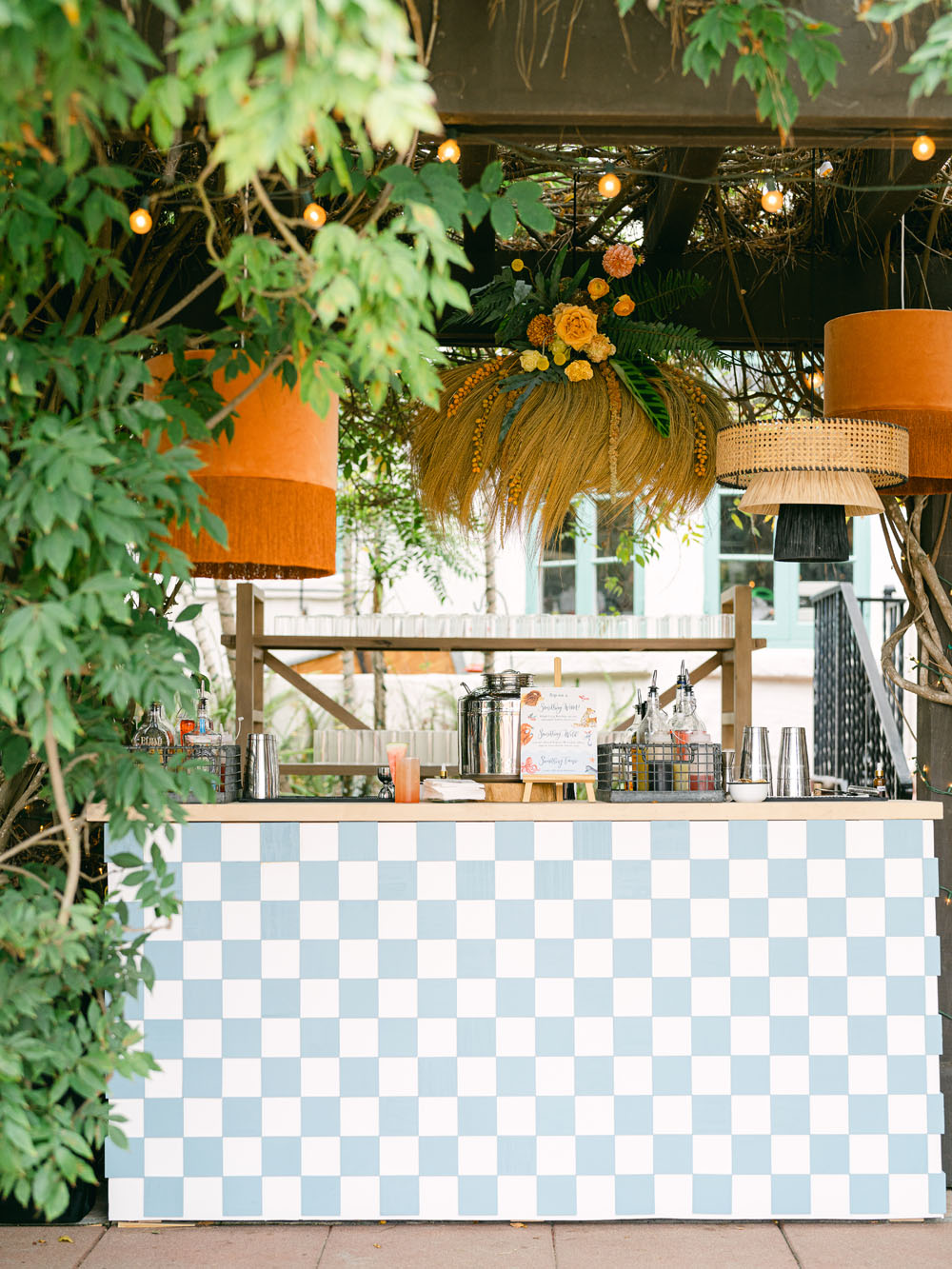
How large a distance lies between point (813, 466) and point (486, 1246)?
2.02m

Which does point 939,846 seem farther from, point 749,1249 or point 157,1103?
point 157,1103

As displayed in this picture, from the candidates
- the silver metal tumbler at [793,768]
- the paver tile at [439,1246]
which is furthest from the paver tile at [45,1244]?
the silver metal tumbler at [793,768]

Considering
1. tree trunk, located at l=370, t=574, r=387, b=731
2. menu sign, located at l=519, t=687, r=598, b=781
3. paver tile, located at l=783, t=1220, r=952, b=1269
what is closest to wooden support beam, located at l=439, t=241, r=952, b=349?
menu sign, located at l=519, t=687, r=598, b=781

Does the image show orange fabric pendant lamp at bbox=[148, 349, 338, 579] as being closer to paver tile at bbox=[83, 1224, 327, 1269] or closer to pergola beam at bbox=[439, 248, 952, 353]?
pergola beam at bbox=[439, 248, 952, 353]

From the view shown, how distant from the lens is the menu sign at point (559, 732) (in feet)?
10.7

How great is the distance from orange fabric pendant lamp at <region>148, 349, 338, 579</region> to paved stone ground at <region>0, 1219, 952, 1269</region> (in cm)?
158

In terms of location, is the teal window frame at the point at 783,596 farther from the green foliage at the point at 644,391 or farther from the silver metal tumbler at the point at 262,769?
the silver metal tumbler at the point at 262,769

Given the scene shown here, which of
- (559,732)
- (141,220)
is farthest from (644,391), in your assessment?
(141,220)

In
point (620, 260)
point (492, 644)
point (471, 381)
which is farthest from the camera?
point (492, 644)

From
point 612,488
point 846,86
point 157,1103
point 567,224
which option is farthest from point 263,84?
point 567,224

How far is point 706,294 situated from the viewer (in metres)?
4.13

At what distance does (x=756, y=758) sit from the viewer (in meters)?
3.30

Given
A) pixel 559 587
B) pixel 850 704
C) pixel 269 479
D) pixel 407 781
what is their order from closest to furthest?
pixel 269 479
pixel 407 781
pixel 850 704
pixel 559 587

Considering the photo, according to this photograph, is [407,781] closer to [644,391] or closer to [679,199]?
[644,391]
